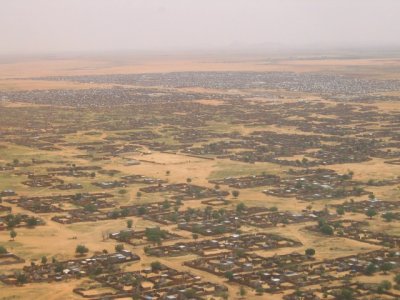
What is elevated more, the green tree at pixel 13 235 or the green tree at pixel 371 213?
the green tree at pixel 13 235

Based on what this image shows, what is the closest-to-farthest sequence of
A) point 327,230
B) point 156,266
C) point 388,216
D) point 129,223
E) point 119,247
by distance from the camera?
point 156,266, point 119,247, point 327,230, point 129,223, point 388,216

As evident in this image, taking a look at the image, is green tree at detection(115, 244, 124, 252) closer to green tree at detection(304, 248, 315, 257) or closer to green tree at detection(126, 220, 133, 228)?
green tree at detection(126, 220, 133, 228)

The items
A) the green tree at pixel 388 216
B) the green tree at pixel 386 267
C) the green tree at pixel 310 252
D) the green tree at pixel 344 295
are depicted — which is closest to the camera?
the green tree at pixel 344 295

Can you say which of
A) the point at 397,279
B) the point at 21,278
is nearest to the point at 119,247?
the point at 21,278

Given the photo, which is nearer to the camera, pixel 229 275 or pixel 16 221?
pixel 229 275

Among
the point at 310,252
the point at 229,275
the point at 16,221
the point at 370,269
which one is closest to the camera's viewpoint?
the point at 229,275

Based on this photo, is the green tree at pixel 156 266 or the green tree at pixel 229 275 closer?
the green tree at pixel 229 275

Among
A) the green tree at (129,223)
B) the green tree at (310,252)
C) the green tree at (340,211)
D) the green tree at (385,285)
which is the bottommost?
the green tree at (340,211)

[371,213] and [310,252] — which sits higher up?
[310,252]

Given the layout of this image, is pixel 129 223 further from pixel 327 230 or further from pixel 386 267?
pixel 386 267

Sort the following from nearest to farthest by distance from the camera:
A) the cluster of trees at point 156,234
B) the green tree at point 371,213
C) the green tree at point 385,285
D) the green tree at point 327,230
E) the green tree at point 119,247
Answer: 1. the green tree at point 385,285
2. the green tree at point 119,247
3. the cluster of trees at point 156,234
4. the green tree at point 327,230
5. the green tree at point 371,213

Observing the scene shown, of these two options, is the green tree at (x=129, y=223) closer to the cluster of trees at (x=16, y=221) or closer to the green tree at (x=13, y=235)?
the cluster of trees at (x=16, y=221)

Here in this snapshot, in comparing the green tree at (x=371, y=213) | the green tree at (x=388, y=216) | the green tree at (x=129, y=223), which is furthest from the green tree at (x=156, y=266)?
the green tree at (x=371, y=213)

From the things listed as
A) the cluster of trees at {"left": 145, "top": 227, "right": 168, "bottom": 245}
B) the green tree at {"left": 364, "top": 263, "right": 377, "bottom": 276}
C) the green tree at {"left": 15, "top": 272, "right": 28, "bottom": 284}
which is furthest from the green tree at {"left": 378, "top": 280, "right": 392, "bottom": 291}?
the green tree at {"left": 15, "top": 272, "right": 28, "bottom": 284}
